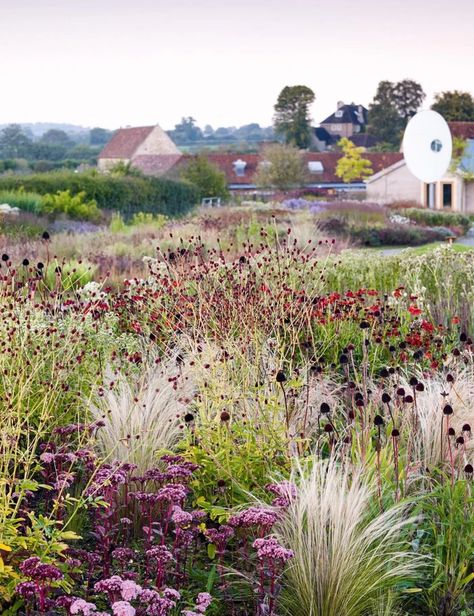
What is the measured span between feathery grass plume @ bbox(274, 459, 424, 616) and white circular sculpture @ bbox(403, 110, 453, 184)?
89.1 ft

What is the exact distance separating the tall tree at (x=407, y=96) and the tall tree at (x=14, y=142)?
1435 inches

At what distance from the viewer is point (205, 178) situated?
41562 mm

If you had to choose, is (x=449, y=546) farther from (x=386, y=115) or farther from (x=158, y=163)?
(x=386, y=115)

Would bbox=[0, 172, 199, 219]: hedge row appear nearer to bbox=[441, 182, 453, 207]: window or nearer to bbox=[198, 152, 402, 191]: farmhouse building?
bbox=[441, 182, 453, 207]: window

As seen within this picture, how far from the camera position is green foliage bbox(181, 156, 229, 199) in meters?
41.5

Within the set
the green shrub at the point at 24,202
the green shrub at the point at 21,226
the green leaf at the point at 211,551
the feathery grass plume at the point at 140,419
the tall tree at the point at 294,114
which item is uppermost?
the tall tree at the point at 294,114

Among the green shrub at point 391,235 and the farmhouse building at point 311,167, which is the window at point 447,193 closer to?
the green shrub at point 391,235

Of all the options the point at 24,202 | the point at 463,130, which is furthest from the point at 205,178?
the point at 24,202

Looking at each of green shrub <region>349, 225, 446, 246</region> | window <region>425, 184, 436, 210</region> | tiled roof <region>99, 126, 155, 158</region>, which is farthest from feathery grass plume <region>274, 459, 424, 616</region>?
tiled roof <region>99, 126, 155, 158</region>

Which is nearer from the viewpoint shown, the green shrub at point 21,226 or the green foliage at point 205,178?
the green shrub at point 21,226

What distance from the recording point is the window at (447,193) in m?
39.8

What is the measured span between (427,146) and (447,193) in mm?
10470

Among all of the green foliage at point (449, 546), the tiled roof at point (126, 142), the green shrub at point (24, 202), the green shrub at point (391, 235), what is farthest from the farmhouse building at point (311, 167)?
the green foliage at point (449, 546)

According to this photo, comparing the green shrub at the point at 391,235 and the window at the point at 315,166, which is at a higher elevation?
the window at the point at 315,166
